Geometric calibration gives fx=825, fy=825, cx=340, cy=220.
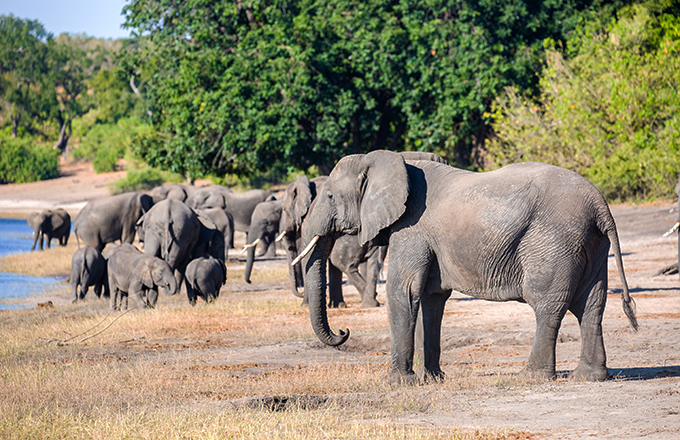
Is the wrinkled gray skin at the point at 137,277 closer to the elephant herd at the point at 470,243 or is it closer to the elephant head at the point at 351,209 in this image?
the elephant head at the point at 351,209

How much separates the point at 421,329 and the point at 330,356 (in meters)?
2.13

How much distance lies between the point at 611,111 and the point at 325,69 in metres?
9.98

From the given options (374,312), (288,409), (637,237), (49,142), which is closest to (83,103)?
(49,142)

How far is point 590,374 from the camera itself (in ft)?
25.2

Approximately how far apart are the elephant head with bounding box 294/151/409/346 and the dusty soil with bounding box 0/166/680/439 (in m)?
1.29

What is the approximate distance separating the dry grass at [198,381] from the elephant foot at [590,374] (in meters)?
0.61

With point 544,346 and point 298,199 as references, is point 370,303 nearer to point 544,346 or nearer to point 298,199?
point 298,199

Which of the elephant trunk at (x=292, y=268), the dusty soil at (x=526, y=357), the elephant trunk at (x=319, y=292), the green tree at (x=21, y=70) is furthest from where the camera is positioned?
the green tree at (x=21, y=70)

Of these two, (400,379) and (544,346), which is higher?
(544,346)

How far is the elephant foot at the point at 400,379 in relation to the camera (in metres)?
8.02

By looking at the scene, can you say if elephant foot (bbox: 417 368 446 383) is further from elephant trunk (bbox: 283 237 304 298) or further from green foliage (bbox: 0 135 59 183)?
green foliage (bbox: 0 135 59 183)

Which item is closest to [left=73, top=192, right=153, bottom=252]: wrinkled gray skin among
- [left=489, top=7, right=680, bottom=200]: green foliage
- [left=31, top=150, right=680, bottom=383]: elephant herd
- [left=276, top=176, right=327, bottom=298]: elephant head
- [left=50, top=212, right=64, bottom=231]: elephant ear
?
[left=276, top=176, right=327, bottom=298]: elephant head

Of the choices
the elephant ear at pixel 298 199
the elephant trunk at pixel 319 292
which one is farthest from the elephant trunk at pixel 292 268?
the elephant trunk at pixel 319 292

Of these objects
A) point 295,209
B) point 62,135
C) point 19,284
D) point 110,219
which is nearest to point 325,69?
point 110,219
